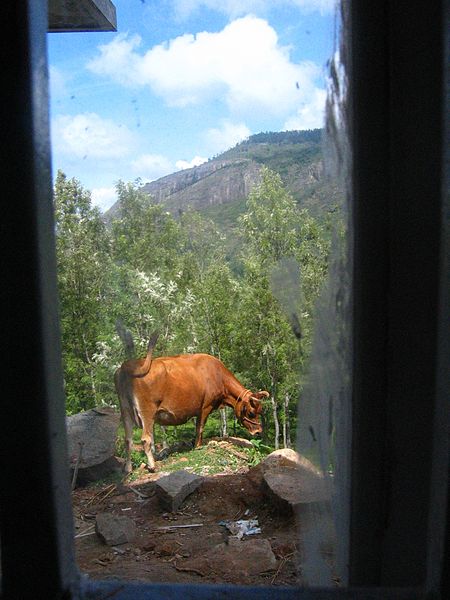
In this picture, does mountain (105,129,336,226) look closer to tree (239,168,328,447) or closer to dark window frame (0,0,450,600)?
tree (239,168,328,447)

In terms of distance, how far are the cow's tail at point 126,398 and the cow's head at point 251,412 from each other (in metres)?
0.97

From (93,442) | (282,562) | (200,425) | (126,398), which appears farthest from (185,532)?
(200,425)

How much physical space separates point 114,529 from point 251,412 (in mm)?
2621

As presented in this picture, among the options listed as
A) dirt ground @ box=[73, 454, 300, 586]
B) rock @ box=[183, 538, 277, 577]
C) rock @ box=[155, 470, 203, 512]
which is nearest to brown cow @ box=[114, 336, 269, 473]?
dirt ground @ box=[73, 454, 300, 586]

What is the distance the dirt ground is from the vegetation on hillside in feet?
1.48

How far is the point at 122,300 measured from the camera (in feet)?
8.75

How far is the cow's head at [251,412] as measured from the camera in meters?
4.42

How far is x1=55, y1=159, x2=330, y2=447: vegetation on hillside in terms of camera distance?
2062 mm

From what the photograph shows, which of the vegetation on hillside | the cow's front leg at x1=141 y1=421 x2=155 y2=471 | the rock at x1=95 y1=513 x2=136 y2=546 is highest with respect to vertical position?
the vegetation on hillside

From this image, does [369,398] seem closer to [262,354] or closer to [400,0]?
[400,0]

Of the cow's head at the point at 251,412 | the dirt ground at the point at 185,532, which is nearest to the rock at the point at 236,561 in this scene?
the dirt ground at the point at 185,532

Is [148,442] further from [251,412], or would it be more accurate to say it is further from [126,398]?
[251,412]

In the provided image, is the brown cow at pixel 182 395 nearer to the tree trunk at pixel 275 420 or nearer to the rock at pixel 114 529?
the tree trunk at pixel 275 420

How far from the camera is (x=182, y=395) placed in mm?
4512
